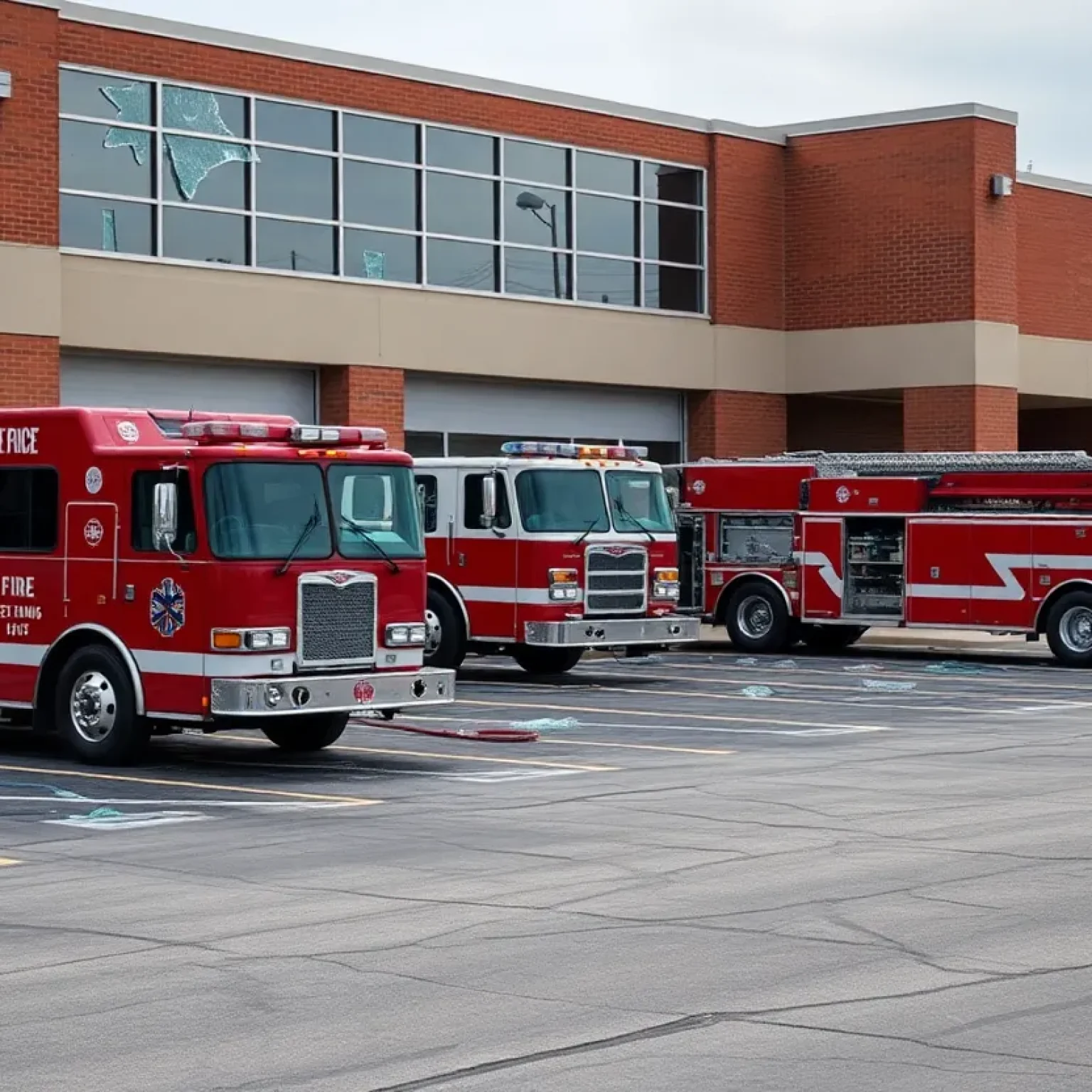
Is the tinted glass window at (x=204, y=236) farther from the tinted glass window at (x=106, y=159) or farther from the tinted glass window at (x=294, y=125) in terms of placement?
the tinted glass window at (x=294, y=125)

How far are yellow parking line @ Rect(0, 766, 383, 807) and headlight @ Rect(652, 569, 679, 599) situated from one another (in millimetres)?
9712

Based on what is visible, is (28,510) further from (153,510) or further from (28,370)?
(28,370)

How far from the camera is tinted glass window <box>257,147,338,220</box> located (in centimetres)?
3103

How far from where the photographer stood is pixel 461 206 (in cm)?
3388

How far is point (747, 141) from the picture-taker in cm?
3819

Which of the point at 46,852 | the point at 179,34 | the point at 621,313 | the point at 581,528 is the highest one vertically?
the point at 179,34

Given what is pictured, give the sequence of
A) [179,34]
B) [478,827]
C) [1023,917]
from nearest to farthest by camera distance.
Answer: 1. [1023,917]
2. [478,827]
3. [179,34]

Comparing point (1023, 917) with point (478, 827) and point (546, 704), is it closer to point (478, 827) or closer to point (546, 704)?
point (478, 827)

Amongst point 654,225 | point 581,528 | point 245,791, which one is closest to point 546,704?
point 581,528

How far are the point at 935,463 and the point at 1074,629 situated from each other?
10.1ft

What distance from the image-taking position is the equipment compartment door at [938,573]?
28.8 m

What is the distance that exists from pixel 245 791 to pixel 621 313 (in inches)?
862

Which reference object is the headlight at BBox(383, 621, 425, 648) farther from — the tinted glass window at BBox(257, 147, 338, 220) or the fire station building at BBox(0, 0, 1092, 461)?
the tinted glass window at BBox(257, 147, 338, 220)

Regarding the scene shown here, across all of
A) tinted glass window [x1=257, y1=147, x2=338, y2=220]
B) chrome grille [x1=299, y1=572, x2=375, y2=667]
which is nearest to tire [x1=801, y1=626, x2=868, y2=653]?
tinted glass window [x1=257, y1=147, x2=338, y2=220]
